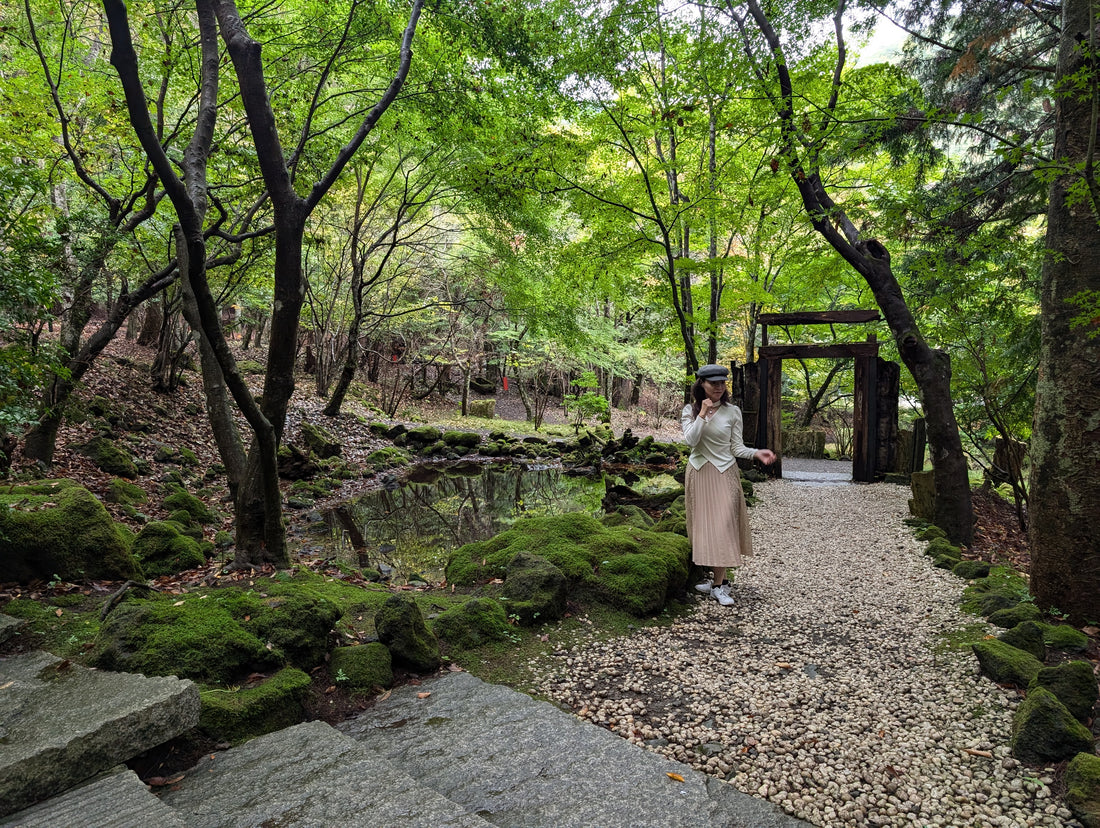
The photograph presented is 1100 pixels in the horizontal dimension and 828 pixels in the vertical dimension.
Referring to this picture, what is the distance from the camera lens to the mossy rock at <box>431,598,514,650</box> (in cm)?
371

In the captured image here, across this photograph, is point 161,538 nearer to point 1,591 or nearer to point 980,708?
point 1,591

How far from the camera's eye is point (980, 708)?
9.90 ft

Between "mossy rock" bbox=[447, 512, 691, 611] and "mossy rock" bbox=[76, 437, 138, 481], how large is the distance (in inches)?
232

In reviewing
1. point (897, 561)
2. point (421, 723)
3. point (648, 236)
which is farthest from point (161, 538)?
point (648, 236)

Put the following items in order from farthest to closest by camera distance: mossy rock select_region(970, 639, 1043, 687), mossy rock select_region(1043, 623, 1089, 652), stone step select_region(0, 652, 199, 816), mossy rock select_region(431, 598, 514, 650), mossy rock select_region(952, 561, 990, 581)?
mossy rock select_region(952, 561, 990, 581)
mossy rock select_region(431, 598, 514, 650)
mossy rock select_region(1043, 623, 1089, 652)
mossy rock select_region(970, 639, 1043, 687)
stone step select_region(0, 652, 199, 816)

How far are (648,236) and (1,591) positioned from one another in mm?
8992

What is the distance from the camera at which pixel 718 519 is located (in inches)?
190

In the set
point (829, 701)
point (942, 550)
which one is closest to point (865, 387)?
point (942, 550)

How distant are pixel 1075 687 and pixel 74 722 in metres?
4.25

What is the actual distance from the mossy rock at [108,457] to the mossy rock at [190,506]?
3.87 feet

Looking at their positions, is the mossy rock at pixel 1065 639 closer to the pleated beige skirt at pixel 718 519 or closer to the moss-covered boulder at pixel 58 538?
the pleated beige skirt at pixel 718 519

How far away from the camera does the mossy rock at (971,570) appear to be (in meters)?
5.27

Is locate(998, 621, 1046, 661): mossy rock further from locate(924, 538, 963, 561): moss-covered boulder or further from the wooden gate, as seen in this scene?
the wooden gate

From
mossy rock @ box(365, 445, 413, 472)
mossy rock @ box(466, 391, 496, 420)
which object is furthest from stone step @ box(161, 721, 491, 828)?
mossy rock @ box(466, 391, 496, 420)
